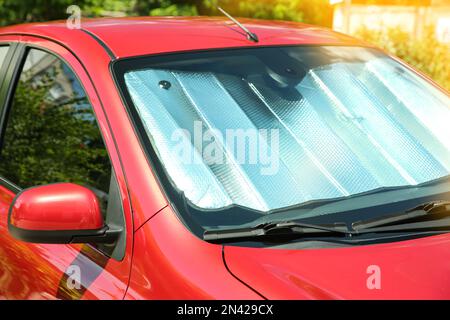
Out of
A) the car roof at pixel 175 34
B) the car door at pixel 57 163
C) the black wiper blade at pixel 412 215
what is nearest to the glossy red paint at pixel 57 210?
the car door at pixel 57 163

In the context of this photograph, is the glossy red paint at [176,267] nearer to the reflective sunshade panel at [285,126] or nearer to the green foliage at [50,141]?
the reflective sunshade panel at [285,126]

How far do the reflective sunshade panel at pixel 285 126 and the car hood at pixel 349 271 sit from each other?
0.28 metres

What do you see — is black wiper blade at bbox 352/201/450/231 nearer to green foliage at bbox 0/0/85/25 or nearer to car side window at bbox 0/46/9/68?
car side window at bbox 0/46/9/68

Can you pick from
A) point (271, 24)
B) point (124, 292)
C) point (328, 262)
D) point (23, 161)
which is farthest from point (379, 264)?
point (23, 161)

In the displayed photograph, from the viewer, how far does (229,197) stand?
2.38 metres

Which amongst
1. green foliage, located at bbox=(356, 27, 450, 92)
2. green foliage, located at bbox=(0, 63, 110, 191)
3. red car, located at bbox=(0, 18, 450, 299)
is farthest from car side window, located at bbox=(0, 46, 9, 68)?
green foliage, located at bbox=(356, 27, 450, 92)

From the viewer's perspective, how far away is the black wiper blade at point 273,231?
7.17ft

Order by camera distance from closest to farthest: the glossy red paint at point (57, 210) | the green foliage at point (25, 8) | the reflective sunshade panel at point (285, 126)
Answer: the glossy red paint at point (57, 210)
the reflective sunshade panel at point (285, 126)
the green foliage at point (25, 8)

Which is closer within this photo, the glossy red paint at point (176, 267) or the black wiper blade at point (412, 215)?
the glossy red paint at point (176, 267)

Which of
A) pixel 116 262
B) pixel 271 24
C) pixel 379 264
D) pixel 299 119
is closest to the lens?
pixel 379 264

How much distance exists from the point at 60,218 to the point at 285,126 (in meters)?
0.85

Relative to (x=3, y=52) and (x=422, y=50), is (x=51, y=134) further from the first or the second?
(x=422, y=50)

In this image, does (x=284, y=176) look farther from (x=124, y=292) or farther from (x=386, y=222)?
(x=124, y=292)
